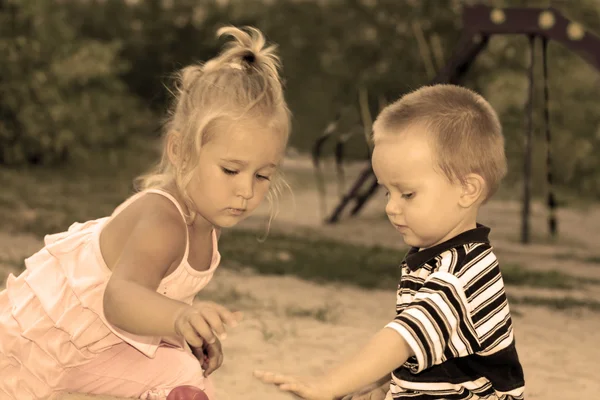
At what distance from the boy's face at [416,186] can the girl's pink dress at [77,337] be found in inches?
30.2

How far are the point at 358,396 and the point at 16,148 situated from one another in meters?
10.6

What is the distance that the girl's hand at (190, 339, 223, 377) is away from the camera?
302 centimetres

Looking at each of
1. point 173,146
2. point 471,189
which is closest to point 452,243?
point 471,189

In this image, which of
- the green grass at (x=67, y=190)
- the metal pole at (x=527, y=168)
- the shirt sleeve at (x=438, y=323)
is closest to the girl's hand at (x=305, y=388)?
the shirt sleeve at (x=438, y=323)

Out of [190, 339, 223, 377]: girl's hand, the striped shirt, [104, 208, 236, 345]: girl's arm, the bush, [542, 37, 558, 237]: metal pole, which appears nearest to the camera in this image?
[104, 208, 236, 345]: girl's arm

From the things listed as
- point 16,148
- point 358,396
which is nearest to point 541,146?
point 16,148

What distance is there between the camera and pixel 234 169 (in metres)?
2.58

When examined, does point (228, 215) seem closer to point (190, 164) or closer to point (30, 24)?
point (190, 164)

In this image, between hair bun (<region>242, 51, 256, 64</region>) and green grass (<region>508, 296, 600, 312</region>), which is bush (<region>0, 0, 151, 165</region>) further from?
hair bun (<region>242, 51, 256, 64</region>)

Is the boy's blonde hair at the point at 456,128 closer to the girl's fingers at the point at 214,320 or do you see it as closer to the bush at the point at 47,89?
the girl's fingers at the point at 214,320

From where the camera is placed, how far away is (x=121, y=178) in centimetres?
1230

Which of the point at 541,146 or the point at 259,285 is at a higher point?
the point at 259,285

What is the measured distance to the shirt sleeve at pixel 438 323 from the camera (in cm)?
209

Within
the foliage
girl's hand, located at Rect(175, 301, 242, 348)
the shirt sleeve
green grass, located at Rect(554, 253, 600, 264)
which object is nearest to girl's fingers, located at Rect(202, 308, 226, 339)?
girl's hand, located at Rect(175, 301, 242, 348)
